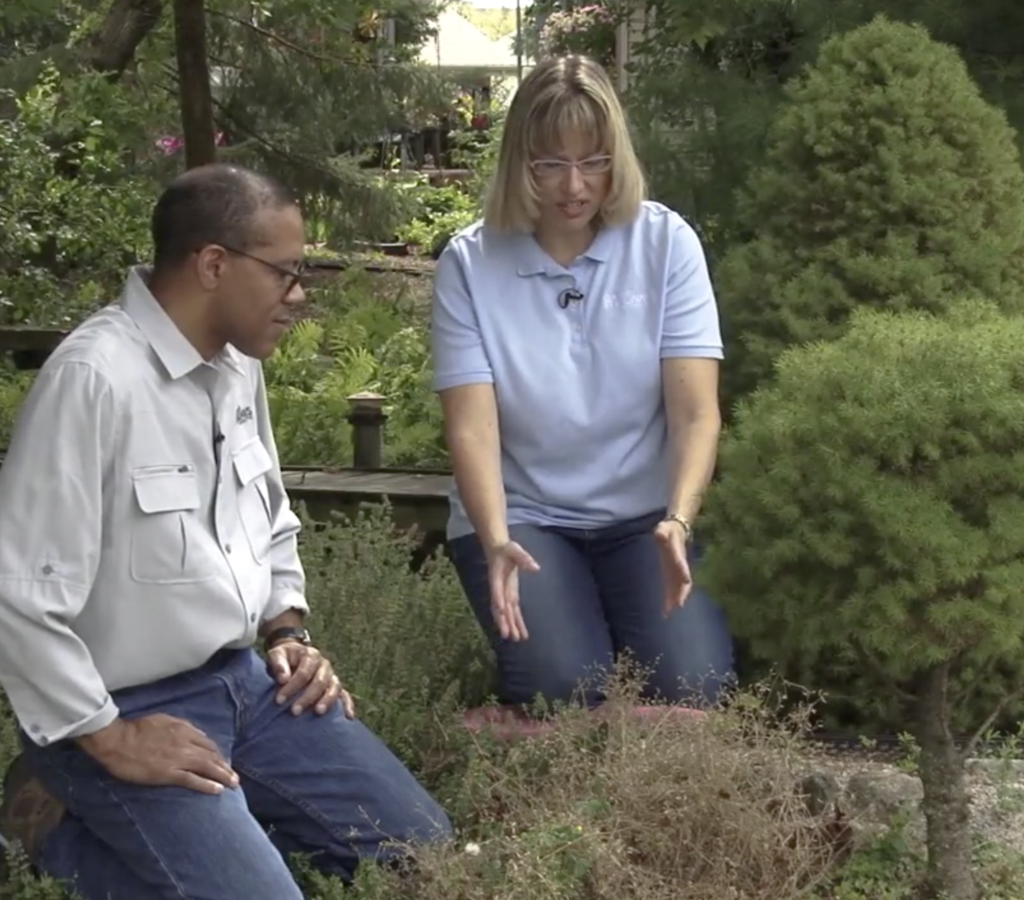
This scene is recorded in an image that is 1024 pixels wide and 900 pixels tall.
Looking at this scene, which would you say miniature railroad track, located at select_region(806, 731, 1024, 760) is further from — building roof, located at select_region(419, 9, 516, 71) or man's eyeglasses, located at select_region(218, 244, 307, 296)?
building roof, located at select_region(419, 9, 516, 71)

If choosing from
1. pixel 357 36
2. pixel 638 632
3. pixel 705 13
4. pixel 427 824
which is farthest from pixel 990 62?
pixel 357 36

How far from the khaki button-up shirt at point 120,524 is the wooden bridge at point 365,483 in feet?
6.64

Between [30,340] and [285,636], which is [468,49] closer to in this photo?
[30,340]

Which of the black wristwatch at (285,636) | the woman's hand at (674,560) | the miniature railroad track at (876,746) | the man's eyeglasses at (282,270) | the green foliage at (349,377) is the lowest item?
the green foliage at (349,377)

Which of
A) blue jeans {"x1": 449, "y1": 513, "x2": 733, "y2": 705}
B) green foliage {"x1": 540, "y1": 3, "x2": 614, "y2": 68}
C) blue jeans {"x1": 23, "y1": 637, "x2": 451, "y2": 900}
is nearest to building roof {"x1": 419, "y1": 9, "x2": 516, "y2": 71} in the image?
green foliage {"x1": 540, "y1": 3, "x2": 614, "y2": 68}

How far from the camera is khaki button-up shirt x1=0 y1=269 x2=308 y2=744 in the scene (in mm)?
2635

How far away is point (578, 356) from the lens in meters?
3.67

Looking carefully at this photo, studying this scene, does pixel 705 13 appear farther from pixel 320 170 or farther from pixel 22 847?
pixel 320 170

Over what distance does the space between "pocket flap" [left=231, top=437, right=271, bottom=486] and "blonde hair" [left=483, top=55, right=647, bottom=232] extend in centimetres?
92

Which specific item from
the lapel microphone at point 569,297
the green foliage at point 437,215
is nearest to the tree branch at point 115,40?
the lapel microphone at point 569,297

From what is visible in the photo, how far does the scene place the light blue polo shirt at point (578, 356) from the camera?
143 inches

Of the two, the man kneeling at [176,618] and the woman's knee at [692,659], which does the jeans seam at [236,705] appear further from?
the woman's knee at [692,659]

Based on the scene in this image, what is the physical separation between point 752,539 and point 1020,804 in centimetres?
80

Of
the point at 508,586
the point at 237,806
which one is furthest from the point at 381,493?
the point at 237,806
